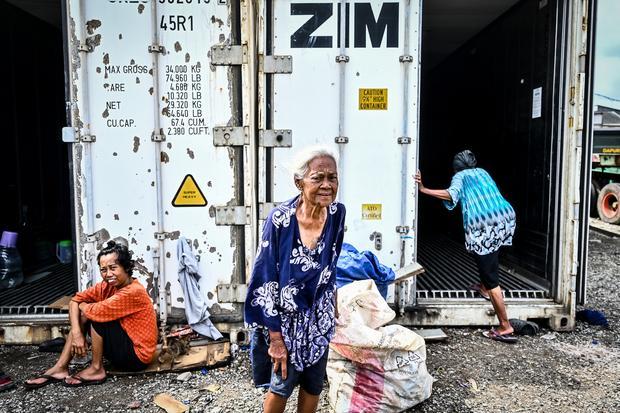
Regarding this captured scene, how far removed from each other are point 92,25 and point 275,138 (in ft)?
5.75

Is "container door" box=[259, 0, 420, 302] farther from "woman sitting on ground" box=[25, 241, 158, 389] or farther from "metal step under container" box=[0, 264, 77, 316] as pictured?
"metal step under container" box=[0, 264, 77, 316]

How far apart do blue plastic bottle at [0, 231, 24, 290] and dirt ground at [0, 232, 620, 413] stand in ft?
3.84

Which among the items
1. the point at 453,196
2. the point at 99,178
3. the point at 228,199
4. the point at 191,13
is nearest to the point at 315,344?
the point at 228,199

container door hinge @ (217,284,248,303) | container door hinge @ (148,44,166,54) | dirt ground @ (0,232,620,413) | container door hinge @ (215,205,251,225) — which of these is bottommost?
dirt ground @ (0,232,620,413)

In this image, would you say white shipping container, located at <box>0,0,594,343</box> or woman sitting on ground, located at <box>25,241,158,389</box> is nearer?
woman sitting on ground, located at <box>25,241,158,389</box>

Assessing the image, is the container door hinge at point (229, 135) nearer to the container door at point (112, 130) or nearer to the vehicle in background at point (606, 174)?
the container door at point (112, 130)

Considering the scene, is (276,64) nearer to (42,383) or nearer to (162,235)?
(162,235)

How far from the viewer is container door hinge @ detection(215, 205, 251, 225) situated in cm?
405

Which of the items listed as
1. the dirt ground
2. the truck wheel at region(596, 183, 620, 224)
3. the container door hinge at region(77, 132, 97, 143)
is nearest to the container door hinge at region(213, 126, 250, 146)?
the container door hinge at region(77, 132, 97, 143)

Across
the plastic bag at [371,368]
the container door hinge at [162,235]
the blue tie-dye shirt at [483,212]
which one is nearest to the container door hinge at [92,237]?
the container door hinge at [162,235]

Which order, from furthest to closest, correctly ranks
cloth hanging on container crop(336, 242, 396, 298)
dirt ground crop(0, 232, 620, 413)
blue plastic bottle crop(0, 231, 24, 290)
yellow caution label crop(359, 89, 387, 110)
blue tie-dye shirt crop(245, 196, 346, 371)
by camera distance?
blue plastic bottle crop(0, 231, 24, 290), yellow caution label crop(359, 89, 387, 110), cloth hanging on container crop(336, 242, 396, 298), dirt ground crop(0, 232, 620, 413), blue tie-dye shirt crop(245, 196, 346, 371)

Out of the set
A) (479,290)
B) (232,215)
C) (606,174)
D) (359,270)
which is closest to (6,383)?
(232,215)

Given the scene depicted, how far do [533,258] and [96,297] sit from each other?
169 inches

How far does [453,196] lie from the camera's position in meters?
4.16
